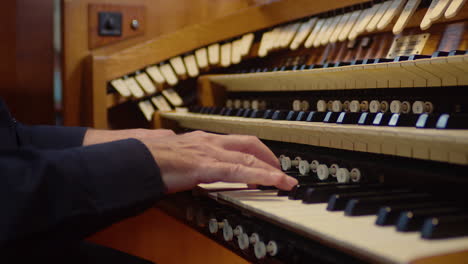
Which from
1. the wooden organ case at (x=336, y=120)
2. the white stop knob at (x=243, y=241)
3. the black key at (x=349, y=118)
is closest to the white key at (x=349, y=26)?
the wooden organ case at (x=336, y=120)

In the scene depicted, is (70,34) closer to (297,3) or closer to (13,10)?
(13,10)

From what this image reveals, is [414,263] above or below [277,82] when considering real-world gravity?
below

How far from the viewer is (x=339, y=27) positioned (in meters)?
1.77

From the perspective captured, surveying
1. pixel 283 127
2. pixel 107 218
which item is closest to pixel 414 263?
pixel 107 218

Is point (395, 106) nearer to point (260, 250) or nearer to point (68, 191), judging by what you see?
point (260, 250)

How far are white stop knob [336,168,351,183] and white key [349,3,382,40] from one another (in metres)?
0.66

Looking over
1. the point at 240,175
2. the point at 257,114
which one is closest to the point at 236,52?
the point at 257,114

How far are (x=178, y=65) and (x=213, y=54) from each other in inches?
7.4

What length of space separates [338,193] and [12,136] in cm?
93

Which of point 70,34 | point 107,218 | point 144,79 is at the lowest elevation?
point 107,218

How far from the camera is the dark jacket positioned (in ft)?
2.44

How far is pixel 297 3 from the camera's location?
2.00 meters

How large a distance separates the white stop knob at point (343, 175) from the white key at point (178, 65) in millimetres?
1433

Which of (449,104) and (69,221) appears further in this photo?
(449,104)
